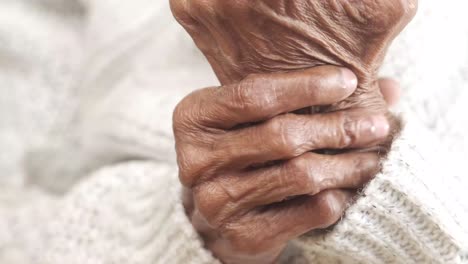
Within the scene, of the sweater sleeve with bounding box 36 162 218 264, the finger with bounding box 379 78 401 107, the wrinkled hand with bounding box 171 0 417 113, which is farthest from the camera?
the sweater sleeve with bounding box 36 162 218 264

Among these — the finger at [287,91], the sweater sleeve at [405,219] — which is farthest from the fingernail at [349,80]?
the sweater sleeve at [405,219]

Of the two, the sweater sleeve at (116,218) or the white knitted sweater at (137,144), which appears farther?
the sweater sleeve at (116,218)

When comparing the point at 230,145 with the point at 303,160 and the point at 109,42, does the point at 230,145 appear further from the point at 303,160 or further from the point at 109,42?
the point at 109,42

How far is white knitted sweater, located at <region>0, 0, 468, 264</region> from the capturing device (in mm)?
716

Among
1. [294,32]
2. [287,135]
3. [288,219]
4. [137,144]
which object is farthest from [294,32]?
[137,144]

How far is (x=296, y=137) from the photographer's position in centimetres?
65

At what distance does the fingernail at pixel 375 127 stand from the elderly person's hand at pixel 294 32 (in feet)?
0.10

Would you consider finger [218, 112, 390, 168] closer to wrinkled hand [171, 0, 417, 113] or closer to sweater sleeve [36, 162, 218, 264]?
wrinkled hand [171, 0, 417, 113]

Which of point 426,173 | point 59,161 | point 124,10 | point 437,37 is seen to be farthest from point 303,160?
point 59,161

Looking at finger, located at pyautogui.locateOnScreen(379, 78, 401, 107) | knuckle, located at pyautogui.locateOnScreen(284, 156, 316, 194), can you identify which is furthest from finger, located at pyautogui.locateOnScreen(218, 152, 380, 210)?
finger, located at pyautogui.locateOnScreen(379, 78, 401, 107)

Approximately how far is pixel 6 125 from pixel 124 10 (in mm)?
413

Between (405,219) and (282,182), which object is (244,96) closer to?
(282,182)

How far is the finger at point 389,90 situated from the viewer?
0.83m

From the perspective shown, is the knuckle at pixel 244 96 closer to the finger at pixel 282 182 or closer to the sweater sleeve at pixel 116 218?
the finger at pixel 282 182
